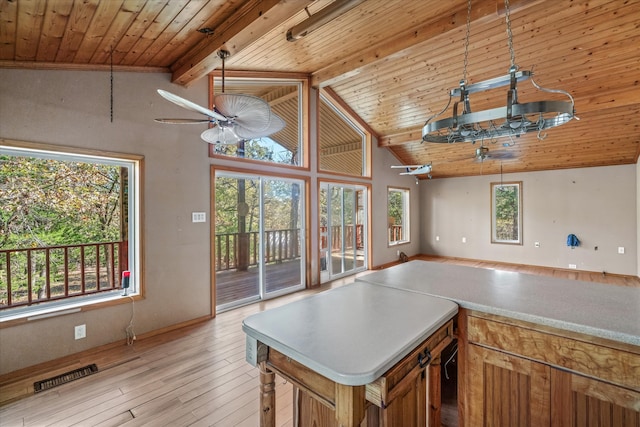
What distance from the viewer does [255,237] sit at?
4.45 metres

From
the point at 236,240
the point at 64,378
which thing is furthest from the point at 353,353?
the point at 236,240

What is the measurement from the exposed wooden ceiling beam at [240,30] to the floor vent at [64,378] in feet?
10.00

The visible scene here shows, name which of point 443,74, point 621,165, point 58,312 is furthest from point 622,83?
point 58,312

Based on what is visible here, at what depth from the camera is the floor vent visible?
235cm

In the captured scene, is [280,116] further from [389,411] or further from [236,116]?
[389,411]

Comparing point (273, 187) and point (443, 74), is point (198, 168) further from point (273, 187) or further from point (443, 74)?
point (443, 74)

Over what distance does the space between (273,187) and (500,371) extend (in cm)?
379

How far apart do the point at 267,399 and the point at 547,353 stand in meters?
1.32

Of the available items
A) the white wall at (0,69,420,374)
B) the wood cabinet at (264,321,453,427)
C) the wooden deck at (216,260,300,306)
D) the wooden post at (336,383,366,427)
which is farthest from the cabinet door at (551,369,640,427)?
the wooden deck at (216,260,300,306)

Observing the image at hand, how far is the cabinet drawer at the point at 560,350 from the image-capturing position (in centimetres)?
118

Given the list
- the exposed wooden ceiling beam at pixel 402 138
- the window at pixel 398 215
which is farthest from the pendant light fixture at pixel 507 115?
the window at pixel 398 215

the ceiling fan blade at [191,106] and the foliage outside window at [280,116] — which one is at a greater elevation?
the foliage outside window at [280,116]

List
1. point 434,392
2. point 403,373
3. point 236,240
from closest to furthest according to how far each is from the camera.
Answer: point 403,373 < point 434,392 < point 236,240

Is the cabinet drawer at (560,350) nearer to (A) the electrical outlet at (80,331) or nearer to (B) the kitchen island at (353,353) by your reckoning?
(B) the kitchen island at (353,353)
